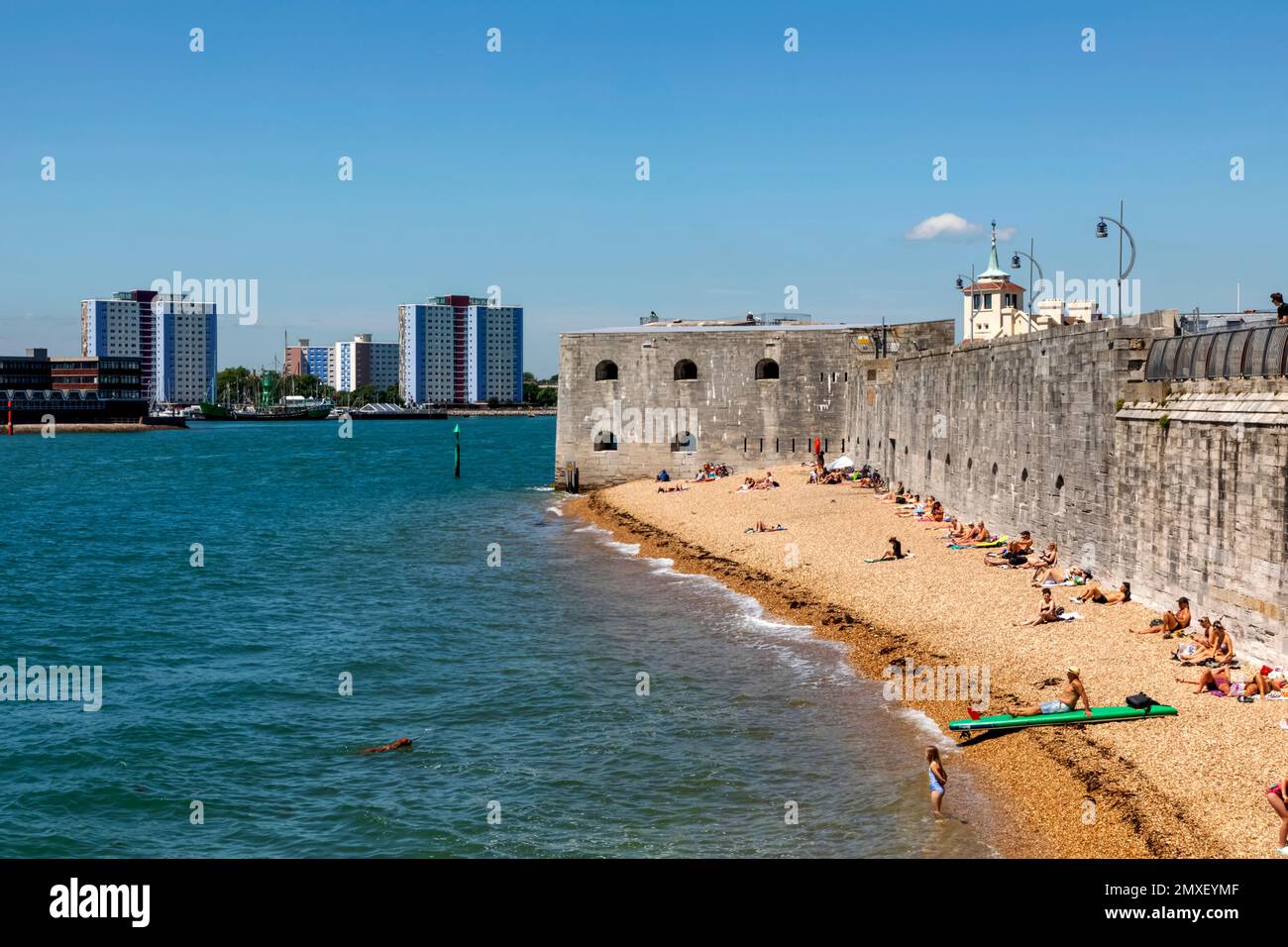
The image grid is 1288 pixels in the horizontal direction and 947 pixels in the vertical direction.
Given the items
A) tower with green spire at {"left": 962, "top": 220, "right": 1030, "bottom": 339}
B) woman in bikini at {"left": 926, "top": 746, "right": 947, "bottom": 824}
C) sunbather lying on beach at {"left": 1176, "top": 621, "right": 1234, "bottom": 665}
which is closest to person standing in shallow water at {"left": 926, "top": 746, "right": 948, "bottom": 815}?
woman in bikini at {"left": 926, "top": 746, "right": 947, "bottom": 824}

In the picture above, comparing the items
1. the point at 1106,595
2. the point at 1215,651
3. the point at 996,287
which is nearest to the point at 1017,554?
the point at 1106,595

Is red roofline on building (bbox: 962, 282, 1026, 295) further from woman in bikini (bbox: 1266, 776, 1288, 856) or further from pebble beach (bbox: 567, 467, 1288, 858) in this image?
woman in bikini (bbox: 1266, 776, 1288, 856)

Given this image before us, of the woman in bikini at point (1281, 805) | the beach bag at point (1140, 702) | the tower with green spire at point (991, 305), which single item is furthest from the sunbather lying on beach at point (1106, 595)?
the tower with green spire at point (991, 305)

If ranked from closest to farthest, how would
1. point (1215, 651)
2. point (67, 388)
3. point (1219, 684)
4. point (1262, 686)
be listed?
point (1262, 686) < point (1219, 684) < point (1215, 651) < point (67, 388)

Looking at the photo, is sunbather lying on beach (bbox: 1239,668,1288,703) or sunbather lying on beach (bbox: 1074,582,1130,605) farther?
sunbather lying on beach (bbox: 1074,582,1130,605)

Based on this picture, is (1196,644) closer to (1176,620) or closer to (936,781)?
(1176,620)

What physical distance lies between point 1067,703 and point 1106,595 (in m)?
6.20

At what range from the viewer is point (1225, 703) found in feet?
55.6

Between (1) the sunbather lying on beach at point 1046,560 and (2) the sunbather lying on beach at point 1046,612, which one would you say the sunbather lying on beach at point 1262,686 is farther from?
(1) the sunbather lying on beach at point 1046,560

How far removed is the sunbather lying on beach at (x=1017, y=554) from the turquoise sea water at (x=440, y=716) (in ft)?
19.6

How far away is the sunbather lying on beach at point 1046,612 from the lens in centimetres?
2288

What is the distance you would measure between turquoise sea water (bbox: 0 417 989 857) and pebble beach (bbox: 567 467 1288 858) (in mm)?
1153

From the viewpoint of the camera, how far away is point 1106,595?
23.4 m

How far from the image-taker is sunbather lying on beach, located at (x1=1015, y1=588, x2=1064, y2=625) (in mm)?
22875
